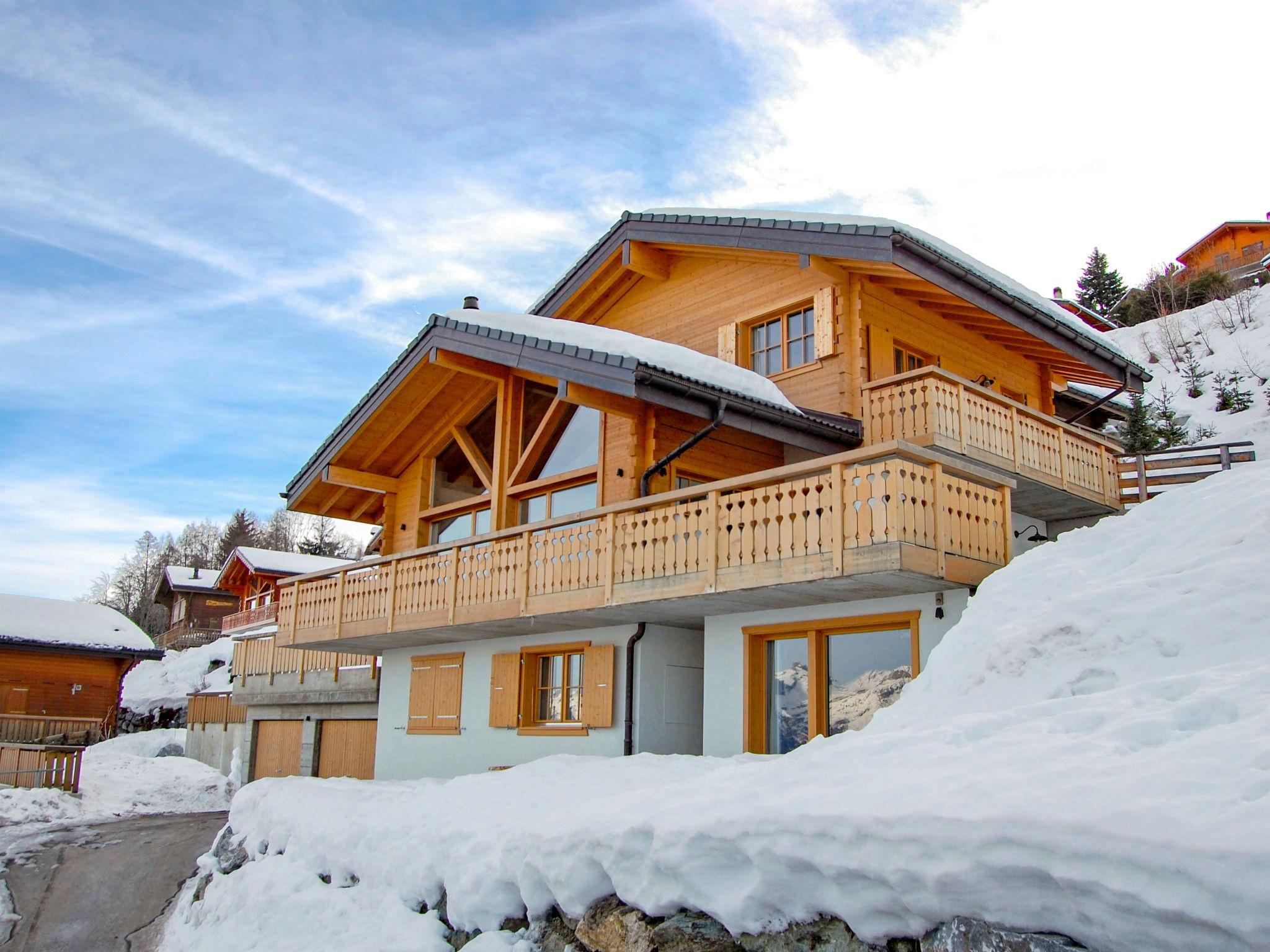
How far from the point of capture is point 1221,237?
5466cm

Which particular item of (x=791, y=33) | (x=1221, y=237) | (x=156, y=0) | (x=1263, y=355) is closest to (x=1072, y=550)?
(x=791, y=33)

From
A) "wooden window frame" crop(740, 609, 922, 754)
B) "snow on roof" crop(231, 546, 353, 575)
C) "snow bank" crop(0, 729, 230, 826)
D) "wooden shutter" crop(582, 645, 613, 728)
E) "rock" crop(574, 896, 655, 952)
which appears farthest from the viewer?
"snow on roof" crop(231, 546, 353, 575)

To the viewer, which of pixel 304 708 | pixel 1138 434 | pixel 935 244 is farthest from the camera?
pixel 1138 434

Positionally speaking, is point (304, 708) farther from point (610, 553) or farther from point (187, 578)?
point (187, 578)

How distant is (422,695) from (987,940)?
1308 centimetres

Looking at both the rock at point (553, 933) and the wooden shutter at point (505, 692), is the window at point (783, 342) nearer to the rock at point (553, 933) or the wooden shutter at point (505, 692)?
the wooden shutter at point (505, 692)

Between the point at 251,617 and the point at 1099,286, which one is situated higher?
the point at 1099,286

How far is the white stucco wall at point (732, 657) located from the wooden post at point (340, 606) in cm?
663

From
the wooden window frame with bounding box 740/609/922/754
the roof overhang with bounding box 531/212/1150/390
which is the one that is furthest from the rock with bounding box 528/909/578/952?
the roof overhang with bounding box 531/212/1150/390

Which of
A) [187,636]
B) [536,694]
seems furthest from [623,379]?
[187,636]

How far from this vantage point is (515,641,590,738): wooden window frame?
1397cm

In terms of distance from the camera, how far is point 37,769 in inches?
843

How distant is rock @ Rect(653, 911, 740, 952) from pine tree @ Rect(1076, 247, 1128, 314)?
4995 cm

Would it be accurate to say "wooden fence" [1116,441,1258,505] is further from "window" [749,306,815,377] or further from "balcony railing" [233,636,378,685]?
"balcony railing" [233,636,378,685]
